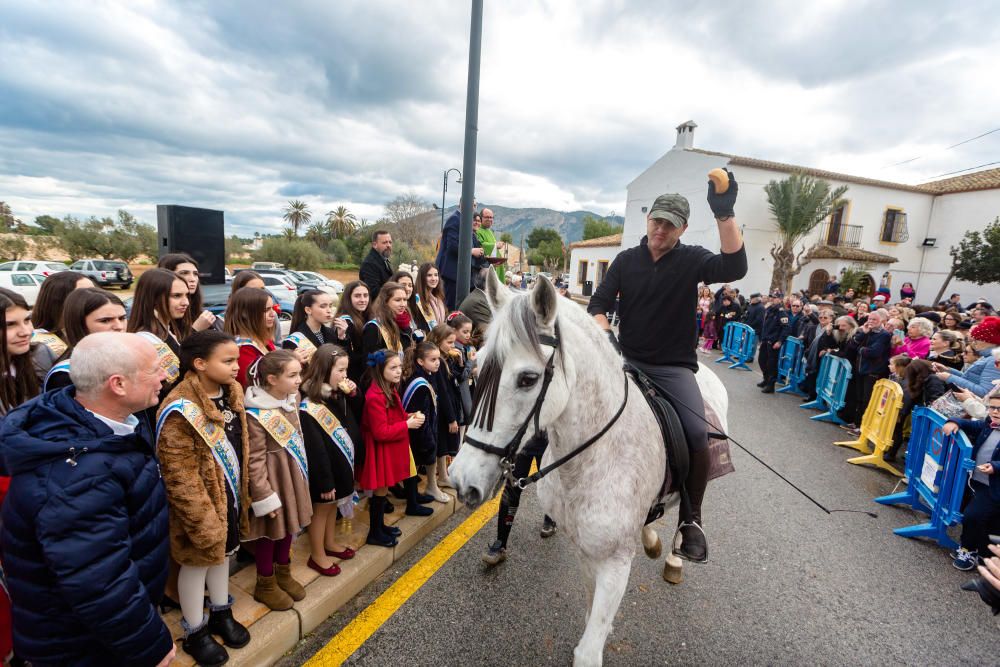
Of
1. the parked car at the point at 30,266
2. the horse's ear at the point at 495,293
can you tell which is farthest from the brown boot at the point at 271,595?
the parked car at the point at 30,266

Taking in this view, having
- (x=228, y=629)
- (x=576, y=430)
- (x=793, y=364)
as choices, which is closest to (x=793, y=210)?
(x=793, y=364)

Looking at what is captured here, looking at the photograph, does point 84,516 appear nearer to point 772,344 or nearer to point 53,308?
point 53,308

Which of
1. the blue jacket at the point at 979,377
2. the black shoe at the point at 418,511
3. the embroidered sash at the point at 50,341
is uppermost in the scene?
the embroidered sash at the point at 50,341

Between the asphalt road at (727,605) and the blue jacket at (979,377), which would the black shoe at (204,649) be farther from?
the blue jacket at (979,377)

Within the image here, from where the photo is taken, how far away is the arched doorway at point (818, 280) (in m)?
26.8

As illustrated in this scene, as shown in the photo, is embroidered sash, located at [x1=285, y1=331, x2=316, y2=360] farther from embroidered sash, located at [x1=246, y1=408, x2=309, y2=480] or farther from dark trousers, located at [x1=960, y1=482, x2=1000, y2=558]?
dark trousers, located at [x1=960, y1=482, x2=1000, y2=558]

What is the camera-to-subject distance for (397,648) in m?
2.48

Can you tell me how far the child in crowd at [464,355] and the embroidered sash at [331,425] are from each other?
1562mm

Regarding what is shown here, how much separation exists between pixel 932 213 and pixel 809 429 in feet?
115

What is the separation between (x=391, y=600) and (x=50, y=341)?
2723 millimetres

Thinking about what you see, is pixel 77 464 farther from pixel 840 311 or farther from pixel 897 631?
pixel 840 311

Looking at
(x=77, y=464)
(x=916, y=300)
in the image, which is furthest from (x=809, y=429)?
(x=916, y=300)

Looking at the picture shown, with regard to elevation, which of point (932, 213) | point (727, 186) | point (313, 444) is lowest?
point (313, 444)

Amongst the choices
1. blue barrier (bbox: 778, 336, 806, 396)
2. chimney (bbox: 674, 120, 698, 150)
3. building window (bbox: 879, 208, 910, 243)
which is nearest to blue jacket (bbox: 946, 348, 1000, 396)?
blue barrier (bbox: 778, 336, 806, 396)
